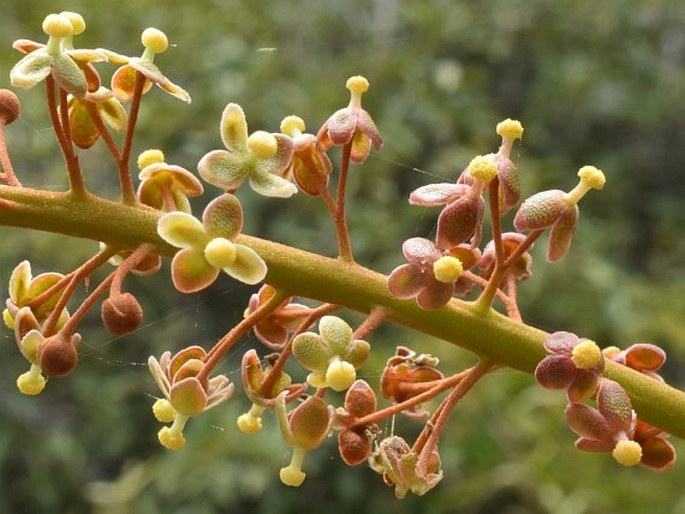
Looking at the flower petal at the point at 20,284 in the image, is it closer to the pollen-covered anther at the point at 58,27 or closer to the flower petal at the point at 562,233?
the pollen-covered anther at the point at 58,27

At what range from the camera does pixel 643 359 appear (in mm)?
1137

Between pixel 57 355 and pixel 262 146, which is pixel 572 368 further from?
pixel 57 355

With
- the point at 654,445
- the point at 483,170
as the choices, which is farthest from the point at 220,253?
the point at 654,445

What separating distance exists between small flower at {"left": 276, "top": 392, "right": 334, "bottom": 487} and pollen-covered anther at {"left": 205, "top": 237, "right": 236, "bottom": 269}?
0.47ft

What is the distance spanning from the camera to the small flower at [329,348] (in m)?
1.01

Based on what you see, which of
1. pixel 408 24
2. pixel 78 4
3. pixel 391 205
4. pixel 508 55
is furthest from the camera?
pixel 508 55

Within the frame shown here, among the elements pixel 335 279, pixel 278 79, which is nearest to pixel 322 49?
pixel 278 79

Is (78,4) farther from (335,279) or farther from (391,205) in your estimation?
(335,279)

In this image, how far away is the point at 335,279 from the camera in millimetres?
1068

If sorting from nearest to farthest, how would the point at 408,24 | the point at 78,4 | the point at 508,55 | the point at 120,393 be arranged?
the point at 120,393 < the point at 78,4 < the point at 408,24 < the point at 508,55

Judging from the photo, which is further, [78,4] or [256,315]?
[78,4]

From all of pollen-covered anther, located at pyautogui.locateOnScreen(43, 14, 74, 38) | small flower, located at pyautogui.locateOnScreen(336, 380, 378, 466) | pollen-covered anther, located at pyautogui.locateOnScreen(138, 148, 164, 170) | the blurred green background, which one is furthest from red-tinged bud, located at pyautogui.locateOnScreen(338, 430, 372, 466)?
the blurred green background

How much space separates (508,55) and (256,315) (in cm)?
370

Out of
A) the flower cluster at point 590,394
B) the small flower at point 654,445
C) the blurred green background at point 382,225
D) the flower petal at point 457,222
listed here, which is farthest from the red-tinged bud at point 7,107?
the blurred green background at point 382,225
